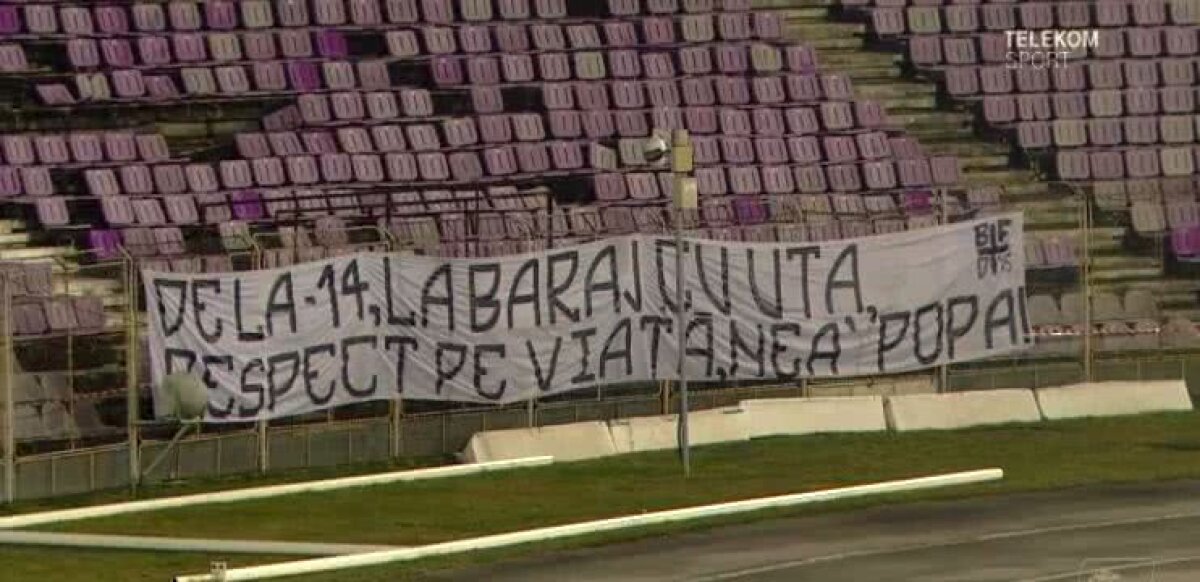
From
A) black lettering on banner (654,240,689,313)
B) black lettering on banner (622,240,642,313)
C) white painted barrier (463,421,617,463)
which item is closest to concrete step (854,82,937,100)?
black lettering on banner (654,240,689,313)

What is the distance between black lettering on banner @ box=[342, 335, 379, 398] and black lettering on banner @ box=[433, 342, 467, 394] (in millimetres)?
916

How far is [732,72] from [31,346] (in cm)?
2320

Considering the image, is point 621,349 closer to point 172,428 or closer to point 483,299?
point 483,299

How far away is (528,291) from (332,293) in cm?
283

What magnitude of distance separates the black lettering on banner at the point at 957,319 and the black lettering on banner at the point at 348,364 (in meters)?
8.97

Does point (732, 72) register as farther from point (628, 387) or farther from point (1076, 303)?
point (628, 387)

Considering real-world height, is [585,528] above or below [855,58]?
below

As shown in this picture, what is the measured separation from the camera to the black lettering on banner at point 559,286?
3834cm

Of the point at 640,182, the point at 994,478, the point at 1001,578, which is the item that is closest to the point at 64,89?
the point at 640,182

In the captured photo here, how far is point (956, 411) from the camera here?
136ft

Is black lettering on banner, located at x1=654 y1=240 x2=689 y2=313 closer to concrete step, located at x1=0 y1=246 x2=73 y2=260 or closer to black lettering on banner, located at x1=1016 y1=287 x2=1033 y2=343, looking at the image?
black lettering on banner, located at x1=1016 y1=287 x2=1033 y2=343

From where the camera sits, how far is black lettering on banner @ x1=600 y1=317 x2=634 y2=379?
38.8 m

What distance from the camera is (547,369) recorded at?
126 ft

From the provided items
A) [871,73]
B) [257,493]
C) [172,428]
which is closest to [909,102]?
[871,73]
